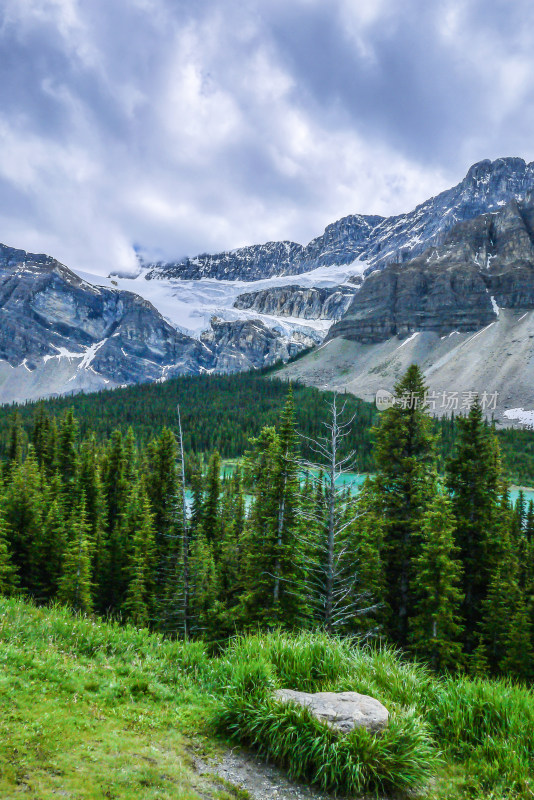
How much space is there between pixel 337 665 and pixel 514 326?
207 meters

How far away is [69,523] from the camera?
100 ft

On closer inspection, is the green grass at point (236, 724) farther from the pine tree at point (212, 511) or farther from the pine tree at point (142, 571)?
the pine tree at point (212, 511)

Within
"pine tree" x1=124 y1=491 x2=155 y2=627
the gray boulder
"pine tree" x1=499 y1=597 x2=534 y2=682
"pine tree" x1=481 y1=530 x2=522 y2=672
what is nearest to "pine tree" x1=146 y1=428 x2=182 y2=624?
"pine tree" x1=124 y1=491 x2=155 y2=627

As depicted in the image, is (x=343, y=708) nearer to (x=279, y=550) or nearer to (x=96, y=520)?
(x=279, y=550)

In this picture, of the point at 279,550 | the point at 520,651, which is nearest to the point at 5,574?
the point at 279,550

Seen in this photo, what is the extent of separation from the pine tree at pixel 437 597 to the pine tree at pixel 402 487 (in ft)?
4.15

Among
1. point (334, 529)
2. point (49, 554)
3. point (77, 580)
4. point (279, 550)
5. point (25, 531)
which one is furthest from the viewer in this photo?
point (25, 531)

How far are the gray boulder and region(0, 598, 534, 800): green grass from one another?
0.42 ft

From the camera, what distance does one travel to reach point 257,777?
525cm

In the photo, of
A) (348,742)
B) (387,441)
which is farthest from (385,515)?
(348,742)

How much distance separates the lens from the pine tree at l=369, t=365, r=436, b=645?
1844 cm

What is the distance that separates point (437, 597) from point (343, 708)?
501 inches

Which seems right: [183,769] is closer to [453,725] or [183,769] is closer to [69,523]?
[453,725]

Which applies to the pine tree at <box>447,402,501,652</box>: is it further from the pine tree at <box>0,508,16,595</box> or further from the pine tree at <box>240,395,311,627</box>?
the pine tree at <box>0,508,16,595</box>
